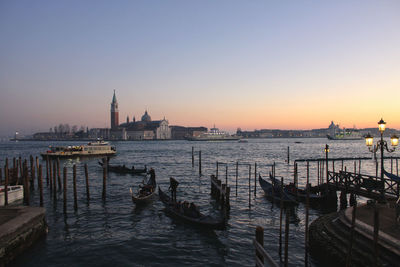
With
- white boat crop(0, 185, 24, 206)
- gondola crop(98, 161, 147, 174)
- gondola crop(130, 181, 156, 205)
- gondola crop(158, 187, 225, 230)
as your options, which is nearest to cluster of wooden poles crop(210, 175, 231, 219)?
gondola crop(158, 187, 225, 230)

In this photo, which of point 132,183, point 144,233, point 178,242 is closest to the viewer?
point 178,242

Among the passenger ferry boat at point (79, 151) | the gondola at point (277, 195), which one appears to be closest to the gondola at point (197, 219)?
the gondola at point (277, 195)

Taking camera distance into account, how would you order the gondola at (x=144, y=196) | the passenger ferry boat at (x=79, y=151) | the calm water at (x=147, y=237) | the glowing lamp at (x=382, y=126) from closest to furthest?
the calm water at (x=147, y=237) → the glowing lamp at (x=382, y=126) → the gondola at (x=144, y=196) → the passenger ferry boat at (x=79, y=151)

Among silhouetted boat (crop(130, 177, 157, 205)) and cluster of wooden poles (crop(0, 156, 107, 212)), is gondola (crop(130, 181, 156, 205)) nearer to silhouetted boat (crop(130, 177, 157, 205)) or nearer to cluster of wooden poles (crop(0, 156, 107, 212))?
silhouetted boat (crop(130, 177, 157, 205))

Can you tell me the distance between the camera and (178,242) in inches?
485

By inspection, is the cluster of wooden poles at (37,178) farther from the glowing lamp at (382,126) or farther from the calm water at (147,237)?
the glowing lamp at (382,126)

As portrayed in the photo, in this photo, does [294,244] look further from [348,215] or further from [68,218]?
[68,218]

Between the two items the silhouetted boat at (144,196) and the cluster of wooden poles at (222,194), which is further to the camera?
the silhouetted boat at (144,196)

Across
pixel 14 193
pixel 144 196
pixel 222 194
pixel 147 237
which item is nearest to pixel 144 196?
pixel 144 196

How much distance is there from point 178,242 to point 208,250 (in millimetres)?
1457

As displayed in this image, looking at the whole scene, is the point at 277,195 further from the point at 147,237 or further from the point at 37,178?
the point at 37,178

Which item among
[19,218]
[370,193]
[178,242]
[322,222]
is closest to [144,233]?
[178,242]

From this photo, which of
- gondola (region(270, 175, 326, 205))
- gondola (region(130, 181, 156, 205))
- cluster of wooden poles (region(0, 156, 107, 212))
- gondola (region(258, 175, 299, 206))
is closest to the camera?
cluster of wooden poles (region(0, 156, 107, 212))

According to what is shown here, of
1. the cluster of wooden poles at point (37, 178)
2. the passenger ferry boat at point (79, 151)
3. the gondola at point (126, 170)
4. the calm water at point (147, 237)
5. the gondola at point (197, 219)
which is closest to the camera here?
the calm water at point (147, 237)
